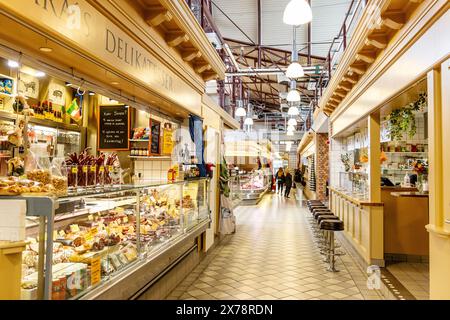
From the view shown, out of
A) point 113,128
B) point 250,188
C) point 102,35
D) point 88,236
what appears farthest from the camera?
point 250,188

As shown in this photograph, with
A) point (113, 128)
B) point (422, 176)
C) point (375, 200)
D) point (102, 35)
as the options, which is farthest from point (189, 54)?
point (422, 176)

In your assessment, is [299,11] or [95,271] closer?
[95,271]

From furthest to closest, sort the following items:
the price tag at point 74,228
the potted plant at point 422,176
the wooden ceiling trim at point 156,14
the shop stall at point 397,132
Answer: the potted plant at point 422,176, the wooden ceiling trim at point 156,14, the shop stall at point 397,132, the price tag at point 74,228

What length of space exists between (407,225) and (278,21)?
6.39 metres

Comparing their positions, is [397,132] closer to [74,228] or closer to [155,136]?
[155,136]

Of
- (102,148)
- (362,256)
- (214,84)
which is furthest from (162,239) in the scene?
(214,84)

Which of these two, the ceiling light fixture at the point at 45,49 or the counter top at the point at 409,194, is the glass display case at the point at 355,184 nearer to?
the counter top at the point at 409,194

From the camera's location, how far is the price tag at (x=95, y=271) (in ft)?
7.88

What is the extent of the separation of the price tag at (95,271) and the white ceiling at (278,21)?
7919mm

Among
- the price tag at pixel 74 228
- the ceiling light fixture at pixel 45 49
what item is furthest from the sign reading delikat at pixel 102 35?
the price tag at pixel 74 228

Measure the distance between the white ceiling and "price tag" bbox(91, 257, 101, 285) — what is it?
792 cm

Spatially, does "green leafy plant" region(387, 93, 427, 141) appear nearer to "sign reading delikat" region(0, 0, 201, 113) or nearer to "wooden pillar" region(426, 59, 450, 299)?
"wooden pillar" region(426, 59, 450, 299)

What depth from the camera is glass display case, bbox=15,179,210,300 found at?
6.31ft

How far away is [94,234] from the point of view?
293 centimetres
